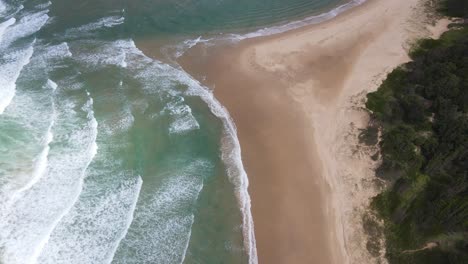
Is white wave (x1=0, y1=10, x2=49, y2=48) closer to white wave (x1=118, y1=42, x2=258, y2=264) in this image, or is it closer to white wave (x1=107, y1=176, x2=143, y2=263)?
white wave (x1=118, y1=42, x2=258, y2=264)

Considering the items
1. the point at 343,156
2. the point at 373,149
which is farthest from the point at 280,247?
the point at 373,149

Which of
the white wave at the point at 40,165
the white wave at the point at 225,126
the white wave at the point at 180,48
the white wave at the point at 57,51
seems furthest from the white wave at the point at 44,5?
the white wave at the point at 40,165

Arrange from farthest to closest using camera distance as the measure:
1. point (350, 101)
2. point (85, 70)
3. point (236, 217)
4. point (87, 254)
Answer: point (85, 70) < point (350, 101) < point (236, 217) < point (87, 254)

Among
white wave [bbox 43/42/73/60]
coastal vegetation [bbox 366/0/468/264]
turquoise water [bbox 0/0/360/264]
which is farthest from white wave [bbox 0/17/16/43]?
coastal vegetation [bbox 366/0/468/264]

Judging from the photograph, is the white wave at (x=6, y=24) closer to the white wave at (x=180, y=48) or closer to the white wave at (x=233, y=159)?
the white wave at (x=180, y=48)

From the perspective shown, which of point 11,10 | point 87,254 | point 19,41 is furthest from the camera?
point 11,10

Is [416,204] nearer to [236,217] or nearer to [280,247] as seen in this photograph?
[280,247]
